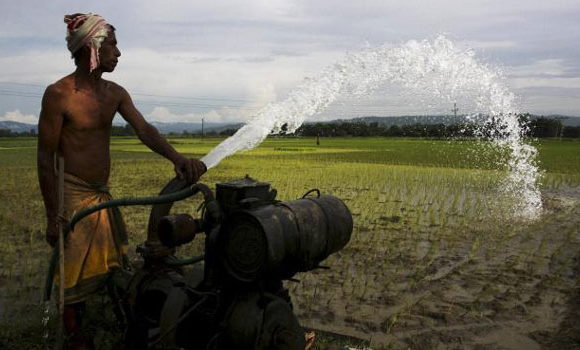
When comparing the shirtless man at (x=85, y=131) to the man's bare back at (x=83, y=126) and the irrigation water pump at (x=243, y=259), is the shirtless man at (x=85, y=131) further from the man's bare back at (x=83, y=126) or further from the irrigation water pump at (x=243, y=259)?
the irrigation water pump at (x=243, y=259)

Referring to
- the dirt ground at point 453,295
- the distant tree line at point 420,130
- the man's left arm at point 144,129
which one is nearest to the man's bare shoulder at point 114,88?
the man's left arm at point 144,129

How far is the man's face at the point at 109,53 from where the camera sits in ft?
9.00

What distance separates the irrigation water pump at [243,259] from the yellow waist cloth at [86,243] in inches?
7.5

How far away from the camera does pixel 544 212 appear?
10195 millimetres

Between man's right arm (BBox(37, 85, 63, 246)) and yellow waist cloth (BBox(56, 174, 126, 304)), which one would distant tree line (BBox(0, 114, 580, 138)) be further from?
man's right arm (BBox(37, 85, 63, 246))

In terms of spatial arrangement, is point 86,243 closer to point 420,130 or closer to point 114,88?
point 114,88

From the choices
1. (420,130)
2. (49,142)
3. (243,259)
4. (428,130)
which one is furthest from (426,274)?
(420,130)

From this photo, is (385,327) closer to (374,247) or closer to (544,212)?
(374,247)

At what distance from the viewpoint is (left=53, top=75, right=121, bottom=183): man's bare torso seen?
271 centimetres

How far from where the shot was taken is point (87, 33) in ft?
8.71

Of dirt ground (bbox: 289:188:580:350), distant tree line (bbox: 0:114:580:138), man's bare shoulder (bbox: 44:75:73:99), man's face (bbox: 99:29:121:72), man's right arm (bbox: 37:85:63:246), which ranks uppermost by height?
distant tree line (bbox: 0:114:580:138)

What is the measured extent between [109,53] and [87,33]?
16 centimetres

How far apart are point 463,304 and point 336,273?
1433mm

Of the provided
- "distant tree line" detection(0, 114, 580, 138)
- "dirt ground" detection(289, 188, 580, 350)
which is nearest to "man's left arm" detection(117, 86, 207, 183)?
"dirt ground" detection(289, 188, 580, 350)
